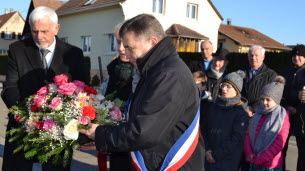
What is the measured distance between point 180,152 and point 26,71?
1.72 m

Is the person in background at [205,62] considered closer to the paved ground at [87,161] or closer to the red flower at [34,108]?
the paved ground at [87,161]

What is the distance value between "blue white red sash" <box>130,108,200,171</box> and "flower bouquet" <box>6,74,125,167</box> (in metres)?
0.52

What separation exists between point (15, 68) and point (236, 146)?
2.37 m

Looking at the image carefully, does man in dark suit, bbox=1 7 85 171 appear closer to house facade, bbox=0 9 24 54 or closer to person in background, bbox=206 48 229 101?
person in background, bbox=206 48 229 101

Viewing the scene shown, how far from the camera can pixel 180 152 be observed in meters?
2.13

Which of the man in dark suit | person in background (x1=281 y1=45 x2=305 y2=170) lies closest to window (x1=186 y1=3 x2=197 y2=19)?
person in background (x1=281 y1=45 x2=305 y2=170)

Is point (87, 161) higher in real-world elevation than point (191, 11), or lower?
lower

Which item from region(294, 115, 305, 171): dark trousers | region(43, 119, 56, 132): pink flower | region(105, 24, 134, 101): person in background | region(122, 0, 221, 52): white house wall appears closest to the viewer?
region(43, 119, 56, 132): pink flower

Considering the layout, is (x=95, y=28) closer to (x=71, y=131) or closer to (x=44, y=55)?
(x=44, y=55)

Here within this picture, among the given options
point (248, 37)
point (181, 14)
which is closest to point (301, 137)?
Answer: point (181, 14)

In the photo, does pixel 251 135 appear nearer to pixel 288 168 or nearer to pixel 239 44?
pixel 288 168

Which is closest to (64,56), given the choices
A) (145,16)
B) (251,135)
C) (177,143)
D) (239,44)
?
(145,16)

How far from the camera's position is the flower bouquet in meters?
2.46

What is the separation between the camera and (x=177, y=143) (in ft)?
6.95
